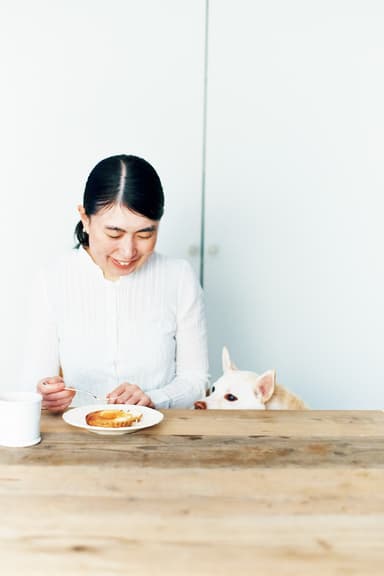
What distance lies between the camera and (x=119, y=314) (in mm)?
1700

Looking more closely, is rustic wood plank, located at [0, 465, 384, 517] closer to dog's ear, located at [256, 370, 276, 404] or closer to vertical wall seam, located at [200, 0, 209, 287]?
dog's ear, located at [256, 370, 276, 404]

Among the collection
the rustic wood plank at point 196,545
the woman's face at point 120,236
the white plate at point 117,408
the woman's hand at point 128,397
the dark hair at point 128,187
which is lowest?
the woman's hand at point 128,397

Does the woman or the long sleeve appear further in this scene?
the long sleeve

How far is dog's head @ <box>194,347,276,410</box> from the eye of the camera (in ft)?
4.94

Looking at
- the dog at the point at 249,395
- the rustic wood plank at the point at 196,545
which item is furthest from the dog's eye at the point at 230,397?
the rustic wood plank at the point at 196,545

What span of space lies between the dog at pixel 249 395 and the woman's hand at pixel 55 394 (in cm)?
34

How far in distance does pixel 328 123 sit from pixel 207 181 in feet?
1.68

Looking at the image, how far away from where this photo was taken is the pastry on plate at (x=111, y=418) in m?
1.12

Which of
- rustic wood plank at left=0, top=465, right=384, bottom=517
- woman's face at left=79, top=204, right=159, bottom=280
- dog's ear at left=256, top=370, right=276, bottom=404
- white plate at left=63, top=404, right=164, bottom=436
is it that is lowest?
dog's ear at left=256, top=370, right=276, bottom=404

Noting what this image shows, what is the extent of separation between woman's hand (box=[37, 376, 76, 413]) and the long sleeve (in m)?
0.43

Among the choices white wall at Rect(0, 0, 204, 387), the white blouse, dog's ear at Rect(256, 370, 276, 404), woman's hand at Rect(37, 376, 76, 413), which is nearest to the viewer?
woman's hand at Rect(37, 376, 76, 413)

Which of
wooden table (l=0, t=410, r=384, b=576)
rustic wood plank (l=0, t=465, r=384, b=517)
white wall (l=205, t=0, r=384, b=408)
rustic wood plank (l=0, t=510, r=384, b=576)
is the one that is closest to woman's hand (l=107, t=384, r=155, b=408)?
wooden table (l=0, t=410, r=384, b=576)

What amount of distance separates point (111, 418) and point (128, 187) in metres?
0.61

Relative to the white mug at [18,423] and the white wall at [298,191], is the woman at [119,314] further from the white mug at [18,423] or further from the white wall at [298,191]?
the white wall at [298,191]
